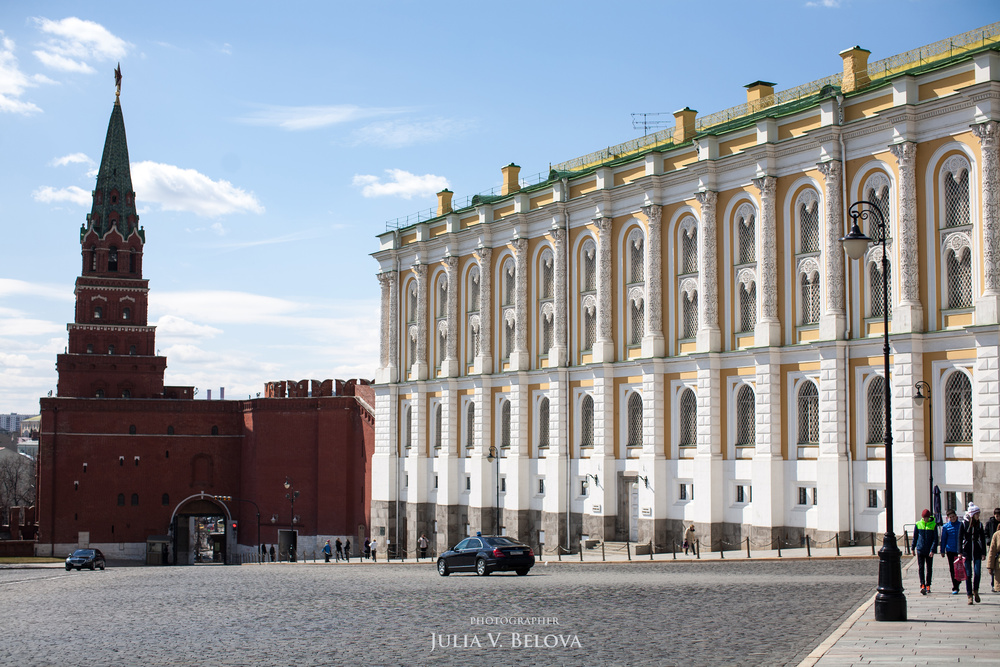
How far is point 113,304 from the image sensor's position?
9856 cm

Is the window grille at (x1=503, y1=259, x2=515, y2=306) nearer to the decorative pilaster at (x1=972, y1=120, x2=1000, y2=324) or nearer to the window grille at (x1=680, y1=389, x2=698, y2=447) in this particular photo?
the window grille at (x1=680, y1=389, x2=698, y2=447)

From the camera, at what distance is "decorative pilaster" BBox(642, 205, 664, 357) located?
48.8 metres

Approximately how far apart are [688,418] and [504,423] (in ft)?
46.6

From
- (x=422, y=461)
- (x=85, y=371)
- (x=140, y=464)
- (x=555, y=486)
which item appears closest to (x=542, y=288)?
(x=555, y=486)

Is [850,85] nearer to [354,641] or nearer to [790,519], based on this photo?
[790,519]

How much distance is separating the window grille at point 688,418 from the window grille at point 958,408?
39.3ft

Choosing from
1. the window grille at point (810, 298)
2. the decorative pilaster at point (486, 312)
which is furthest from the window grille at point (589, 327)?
the window grille at point (810, 298)

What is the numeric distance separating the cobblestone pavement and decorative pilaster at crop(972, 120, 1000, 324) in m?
9.86

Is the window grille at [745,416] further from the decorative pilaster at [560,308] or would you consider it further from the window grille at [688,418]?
the decorative pilaster at [560,308]

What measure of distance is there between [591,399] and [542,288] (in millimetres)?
6656

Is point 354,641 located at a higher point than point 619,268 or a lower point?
lower

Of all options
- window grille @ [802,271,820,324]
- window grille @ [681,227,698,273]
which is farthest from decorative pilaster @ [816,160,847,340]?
window grille @ [681,227,698,273]

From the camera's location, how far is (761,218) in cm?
4416

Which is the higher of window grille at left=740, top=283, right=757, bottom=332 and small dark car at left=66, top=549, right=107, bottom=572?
window grille at left=740, top=283, right=757, bottom=332
